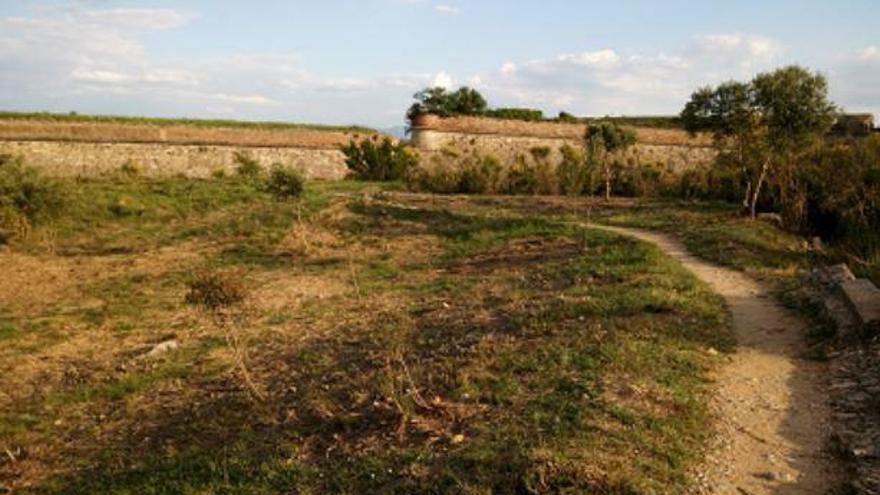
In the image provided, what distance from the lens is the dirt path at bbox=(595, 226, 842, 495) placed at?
5.73 metres

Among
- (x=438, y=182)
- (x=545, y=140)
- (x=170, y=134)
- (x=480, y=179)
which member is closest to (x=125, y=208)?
(x=170, y=134)

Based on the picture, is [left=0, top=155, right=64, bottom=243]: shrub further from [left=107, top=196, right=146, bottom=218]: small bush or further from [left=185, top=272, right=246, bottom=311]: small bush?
[left=185, top=272, right=246, bottom=311]: small bush

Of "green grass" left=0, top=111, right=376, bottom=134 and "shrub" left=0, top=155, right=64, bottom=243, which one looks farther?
"green grass" left=0, top=111, right=376, bottom=134

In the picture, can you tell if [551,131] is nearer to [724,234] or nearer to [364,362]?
[724,234]

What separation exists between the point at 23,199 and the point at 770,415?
52.5 ft

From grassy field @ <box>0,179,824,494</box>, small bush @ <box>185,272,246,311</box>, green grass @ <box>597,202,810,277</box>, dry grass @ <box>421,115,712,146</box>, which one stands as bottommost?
grassy field @ <box>0,179,824,494</box>

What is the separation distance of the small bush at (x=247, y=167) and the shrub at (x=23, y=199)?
925 cm

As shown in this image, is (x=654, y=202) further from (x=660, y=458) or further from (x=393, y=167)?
(x=660, y=458)

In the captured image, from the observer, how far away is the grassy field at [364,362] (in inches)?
251

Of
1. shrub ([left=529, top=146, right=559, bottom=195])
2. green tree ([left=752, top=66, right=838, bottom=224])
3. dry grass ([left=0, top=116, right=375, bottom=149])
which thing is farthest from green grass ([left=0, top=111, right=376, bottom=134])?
green tree ([left=752, top=66, right=838, bottom=224])

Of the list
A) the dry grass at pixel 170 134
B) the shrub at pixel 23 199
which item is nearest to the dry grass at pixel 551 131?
the dry grass at pixel 170 134

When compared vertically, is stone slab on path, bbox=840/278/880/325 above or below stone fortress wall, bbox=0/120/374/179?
below

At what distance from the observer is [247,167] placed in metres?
27.7

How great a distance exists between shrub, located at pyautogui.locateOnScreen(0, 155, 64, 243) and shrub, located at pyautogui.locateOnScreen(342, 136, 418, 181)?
48.4 ft
